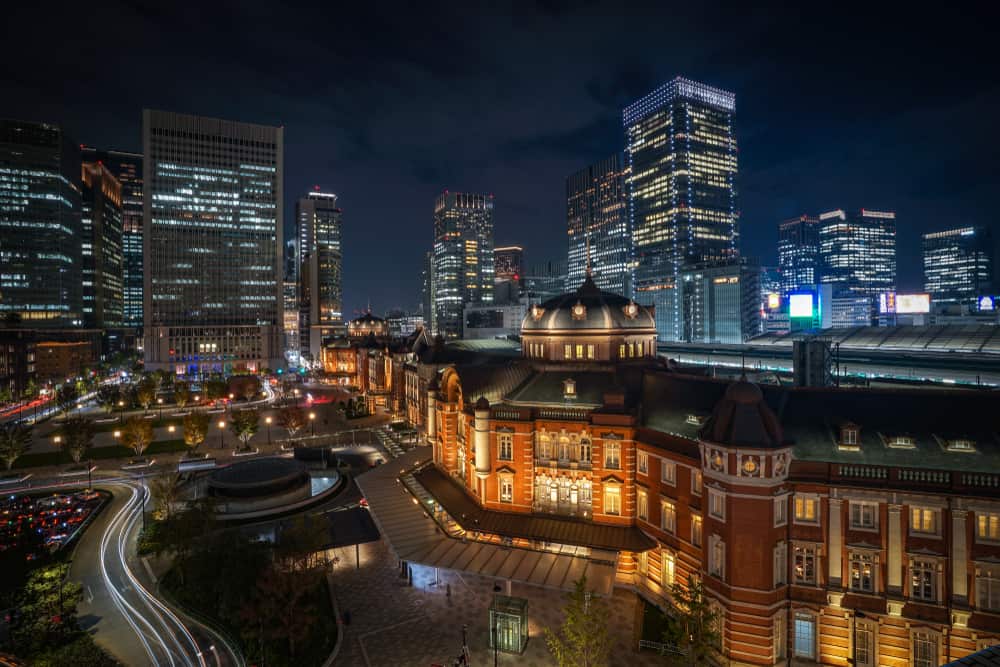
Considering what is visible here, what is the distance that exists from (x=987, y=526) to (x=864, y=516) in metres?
5.52

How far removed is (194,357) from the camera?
535ft

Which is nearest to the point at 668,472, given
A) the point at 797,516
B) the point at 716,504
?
the point at 716,504

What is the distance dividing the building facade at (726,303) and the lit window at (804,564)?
534ft

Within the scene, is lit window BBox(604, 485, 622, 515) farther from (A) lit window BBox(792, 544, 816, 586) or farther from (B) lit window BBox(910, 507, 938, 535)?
(B) lit window BBox(910, 507, 938, 535)

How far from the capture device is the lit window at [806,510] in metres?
30.2

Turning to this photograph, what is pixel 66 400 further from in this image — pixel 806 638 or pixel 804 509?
pixel 806 638

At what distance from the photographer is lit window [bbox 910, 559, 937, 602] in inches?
1095

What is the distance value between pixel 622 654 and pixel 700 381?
21.0 meters

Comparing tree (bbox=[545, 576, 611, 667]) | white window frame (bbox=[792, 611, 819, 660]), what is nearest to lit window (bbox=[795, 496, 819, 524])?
white window frame (bbox=[792, 611, 819, 660])

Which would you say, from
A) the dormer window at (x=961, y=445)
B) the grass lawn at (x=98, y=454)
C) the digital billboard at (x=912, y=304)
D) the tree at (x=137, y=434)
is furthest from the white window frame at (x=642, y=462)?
the digital billboard at (x=912, y=304)

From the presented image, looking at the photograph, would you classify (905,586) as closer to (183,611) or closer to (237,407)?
(183,611)

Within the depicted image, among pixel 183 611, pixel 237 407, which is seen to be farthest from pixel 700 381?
pixel 237 407

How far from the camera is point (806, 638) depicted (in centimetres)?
3041

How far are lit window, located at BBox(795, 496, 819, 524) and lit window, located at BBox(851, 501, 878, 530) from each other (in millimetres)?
1906
